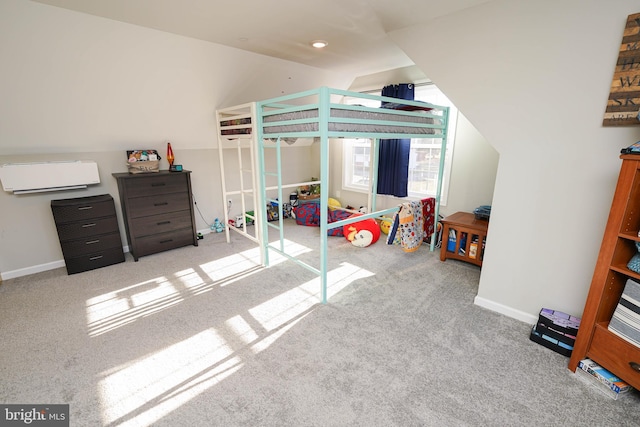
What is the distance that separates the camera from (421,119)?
279cm

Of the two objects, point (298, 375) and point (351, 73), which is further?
point (351, 73)

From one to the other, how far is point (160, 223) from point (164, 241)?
231 mm

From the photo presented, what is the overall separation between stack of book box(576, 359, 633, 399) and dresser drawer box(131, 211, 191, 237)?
3772 mm

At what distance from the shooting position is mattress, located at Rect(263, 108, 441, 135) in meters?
2.04

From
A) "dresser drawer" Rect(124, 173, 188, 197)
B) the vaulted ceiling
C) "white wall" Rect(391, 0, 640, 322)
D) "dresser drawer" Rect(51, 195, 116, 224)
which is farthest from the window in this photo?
"dresser drawer" Rect(51, 195, 116, 224)

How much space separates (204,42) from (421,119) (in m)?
2.32

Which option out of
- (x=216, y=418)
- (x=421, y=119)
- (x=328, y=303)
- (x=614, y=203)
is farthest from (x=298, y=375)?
(x=421, y=119)

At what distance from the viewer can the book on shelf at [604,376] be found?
1.46 meters

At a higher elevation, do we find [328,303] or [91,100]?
[91,100]

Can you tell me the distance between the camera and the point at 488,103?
199 centimetres

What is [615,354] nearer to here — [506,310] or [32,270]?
[506,310]

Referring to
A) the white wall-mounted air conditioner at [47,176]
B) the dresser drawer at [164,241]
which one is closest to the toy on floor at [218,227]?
the dresser drawer at [164,241]

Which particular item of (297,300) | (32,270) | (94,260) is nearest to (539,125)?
(297,300)

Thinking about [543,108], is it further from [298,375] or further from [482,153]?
[298,375]
